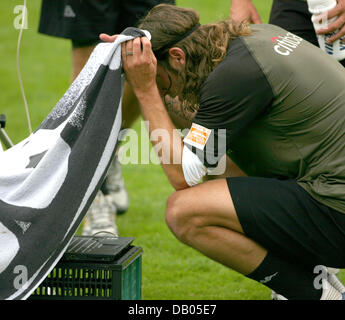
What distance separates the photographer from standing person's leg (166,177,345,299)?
9.40ft

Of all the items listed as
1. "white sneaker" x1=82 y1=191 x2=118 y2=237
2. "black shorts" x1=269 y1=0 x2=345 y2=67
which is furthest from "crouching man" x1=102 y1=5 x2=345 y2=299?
"white sneaker" x1=82 y1=191 x2=118 y2=237

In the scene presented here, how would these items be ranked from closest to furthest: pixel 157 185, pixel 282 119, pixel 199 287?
1. pixel 282 119
2. pixel 199 287
3. pixel 157 185

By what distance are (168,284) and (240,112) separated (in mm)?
1219

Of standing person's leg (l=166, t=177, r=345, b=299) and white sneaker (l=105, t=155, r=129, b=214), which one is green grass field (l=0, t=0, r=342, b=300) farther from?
standing person's leg (l=166, t=177, r=345, b=299)

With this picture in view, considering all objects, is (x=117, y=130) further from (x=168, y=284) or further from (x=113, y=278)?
(x=168, y=284)

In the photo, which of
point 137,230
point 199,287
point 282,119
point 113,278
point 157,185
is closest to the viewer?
point 113,278

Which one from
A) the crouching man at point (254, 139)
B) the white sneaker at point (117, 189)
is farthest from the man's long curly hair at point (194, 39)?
the white sneaker at point (117, 189)

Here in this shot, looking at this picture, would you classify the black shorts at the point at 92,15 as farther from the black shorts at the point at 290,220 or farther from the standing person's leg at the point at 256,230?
the black shorts at the point at 290,220

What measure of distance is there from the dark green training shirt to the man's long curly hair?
52 millimetres

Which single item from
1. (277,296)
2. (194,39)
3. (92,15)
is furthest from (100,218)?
(194,39)

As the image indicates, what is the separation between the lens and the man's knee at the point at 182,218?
2930mm

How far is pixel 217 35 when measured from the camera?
2.88 meters

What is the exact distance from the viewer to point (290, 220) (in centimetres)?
287
